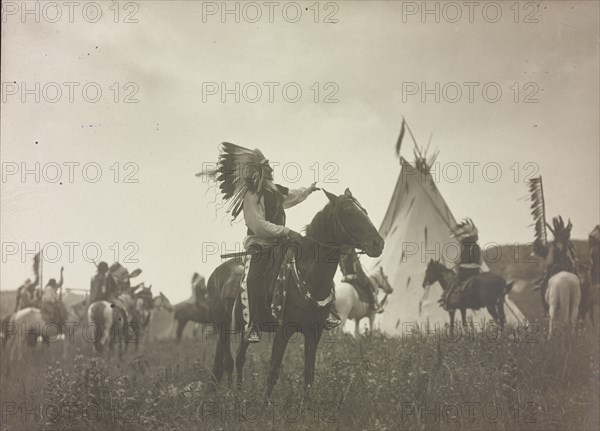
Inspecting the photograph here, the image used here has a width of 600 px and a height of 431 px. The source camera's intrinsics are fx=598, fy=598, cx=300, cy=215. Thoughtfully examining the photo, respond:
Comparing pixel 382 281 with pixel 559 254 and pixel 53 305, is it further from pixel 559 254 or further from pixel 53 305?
pixel 53 305

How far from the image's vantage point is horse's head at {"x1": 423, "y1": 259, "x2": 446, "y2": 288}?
20.6ft

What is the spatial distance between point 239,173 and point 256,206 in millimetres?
397

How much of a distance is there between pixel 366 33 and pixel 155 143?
2.44m

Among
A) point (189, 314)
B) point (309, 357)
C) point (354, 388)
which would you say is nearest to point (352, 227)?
point (309, 357)

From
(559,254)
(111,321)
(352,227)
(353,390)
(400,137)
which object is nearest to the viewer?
(352,227)

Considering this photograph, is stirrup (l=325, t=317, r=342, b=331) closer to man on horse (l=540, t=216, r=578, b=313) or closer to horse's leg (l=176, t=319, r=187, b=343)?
horse's leg (l=176, t=319, r=187, b=343)

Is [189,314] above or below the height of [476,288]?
below

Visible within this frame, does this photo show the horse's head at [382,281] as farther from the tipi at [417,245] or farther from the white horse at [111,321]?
the white horse at [111,321]

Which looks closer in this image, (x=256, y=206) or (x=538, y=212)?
(x=256, y=206)

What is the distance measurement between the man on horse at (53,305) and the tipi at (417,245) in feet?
11.1

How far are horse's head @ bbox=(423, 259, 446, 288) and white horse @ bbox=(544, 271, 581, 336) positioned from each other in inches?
42.4

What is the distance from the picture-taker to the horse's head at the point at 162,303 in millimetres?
6355

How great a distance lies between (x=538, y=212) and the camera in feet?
19.8

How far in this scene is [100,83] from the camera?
6168 mm
